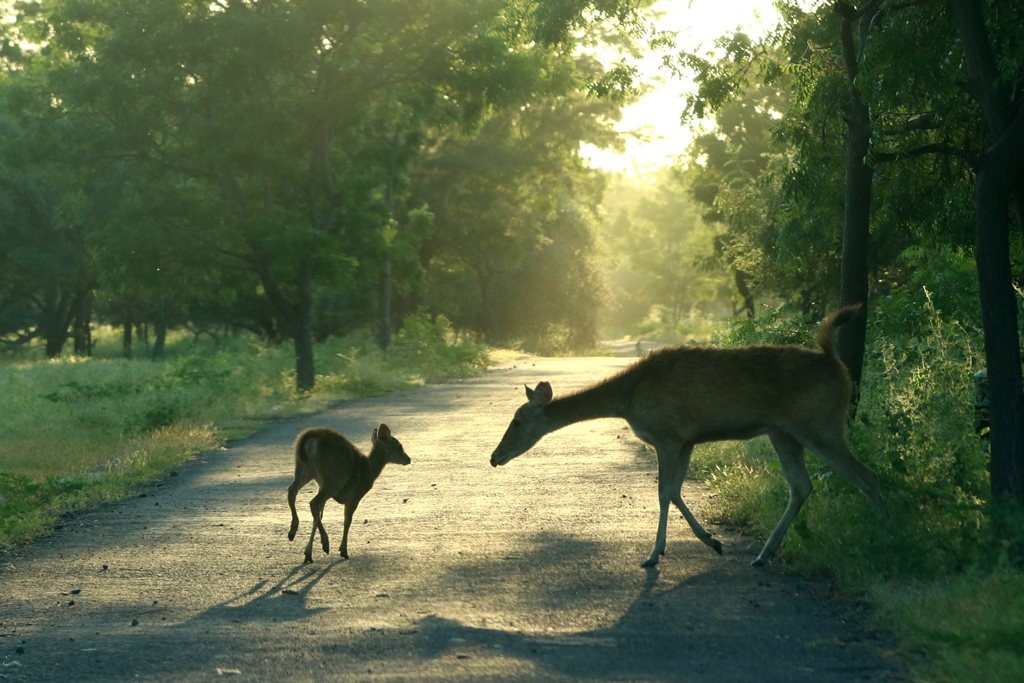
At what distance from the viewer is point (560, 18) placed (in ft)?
53.6

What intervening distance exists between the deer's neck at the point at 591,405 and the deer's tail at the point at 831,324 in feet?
4.98

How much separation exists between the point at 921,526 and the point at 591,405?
103 inches

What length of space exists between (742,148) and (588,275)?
26.3m

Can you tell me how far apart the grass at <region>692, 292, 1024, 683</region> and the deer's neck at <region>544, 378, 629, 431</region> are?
5.35 feet

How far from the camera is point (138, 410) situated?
26.1 metres

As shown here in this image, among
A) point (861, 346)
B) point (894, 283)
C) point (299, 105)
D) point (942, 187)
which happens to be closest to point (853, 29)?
point (942, 187)

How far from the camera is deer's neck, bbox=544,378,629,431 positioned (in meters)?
11.8

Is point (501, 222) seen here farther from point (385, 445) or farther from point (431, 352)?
point (385, 445)

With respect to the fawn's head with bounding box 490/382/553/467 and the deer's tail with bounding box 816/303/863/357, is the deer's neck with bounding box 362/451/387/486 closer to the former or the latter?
the fawn's head with bounding box 490/382/553/467

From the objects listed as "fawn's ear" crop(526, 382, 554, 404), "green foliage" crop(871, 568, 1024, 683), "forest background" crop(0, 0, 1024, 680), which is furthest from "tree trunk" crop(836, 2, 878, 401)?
"green foliage" crop(871, 568, 1024, 683)

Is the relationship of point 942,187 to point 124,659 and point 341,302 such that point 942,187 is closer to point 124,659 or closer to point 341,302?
point 124,659

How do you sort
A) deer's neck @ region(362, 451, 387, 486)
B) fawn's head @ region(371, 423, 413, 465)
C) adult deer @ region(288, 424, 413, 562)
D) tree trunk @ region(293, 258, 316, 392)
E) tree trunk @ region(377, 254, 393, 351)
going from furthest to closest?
tree trunk @ region(377, 254, 393, 351)
tree trunk @ region(293, 258, 316, 392)
fawn's head @ region(371, 423, 413, 465)
deer's neck @ region(362, 451, 387, 486)
adult deer @ region(288, 424, 413, 562)

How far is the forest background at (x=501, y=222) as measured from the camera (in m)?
11.3

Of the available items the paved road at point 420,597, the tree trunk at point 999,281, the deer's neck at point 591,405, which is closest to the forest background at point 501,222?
the tree trunk at point 999,281
